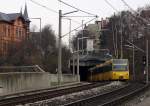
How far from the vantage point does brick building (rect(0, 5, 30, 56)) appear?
87.5m

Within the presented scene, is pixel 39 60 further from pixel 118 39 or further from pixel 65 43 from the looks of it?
pixel 118 39

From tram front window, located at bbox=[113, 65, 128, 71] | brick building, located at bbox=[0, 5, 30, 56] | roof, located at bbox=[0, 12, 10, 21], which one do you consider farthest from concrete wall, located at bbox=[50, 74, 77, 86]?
roof, located at bbox=[0, 12, 10, 21]

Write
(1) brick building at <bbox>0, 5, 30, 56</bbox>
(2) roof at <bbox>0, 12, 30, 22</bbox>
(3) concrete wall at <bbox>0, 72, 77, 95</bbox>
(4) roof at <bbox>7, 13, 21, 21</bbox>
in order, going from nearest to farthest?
(3) concrete wall at <bbox>0, 72, 77, 95</bbox> → (1) brick building at <bbox>0, 5, 30, 56</bbox> → (2) roof at <bbox>0, 12, 30, 22</bbox> → (4) roof at <bbox>7, 13, 21, 21</bbox>

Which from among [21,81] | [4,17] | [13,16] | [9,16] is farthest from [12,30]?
[21,81]

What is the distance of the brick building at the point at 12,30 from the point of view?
8749cm

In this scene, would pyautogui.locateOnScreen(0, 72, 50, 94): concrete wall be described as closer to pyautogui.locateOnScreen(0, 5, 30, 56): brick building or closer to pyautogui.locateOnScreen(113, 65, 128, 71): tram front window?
pyautogui.locateOnScreen(113, 65, 128, 71): tram front window

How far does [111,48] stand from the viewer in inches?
4555

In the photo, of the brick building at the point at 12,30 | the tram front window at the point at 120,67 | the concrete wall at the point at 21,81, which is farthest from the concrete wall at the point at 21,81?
the brick building at the point at 12,30

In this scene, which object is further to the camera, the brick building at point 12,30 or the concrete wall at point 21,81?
the brick building at point 12,30

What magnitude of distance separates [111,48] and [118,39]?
5.25 meters

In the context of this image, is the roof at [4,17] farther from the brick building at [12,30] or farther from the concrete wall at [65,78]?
the concrete wall at [65,78]

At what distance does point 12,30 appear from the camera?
10156 cm

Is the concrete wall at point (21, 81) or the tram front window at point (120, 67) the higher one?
the tram front window at point (120, 67)

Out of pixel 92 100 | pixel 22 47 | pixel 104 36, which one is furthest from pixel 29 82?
pixel 104 36
